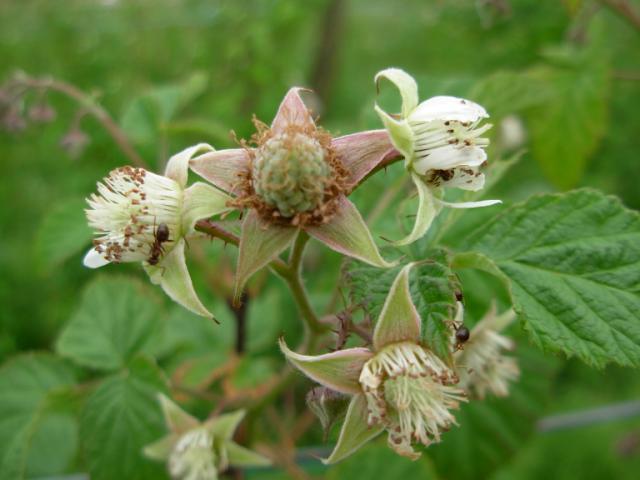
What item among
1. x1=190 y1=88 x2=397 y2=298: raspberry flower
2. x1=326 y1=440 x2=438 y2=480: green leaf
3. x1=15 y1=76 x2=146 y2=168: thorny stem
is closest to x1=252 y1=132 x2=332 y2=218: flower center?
x1=190 y1=88 x2=397 y2=298: raspberry flower

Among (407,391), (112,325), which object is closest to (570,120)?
(407,391)

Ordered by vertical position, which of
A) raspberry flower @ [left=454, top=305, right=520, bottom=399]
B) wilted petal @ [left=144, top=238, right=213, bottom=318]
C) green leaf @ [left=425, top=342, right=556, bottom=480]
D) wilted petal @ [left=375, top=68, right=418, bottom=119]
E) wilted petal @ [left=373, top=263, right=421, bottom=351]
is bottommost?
green leaf @ [left=425, top=342, right=556, bottom=480]

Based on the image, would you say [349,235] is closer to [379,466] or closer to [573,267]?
[573,267]

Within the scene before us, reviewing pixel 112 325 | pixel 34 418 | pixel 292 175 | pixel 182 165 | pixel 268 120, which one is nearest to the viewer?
pixel 292 175

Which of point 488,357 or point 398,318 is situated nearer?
point 398,318

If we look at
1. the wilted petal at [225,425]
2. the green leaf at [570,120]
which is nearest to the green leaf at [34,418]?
the wilted petal at [225,425]

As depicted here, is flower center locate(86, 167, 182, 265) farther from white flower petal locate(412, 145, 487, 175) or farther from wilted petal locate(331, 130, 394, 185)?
white flower petal locate(412, 145, 487, 175)
